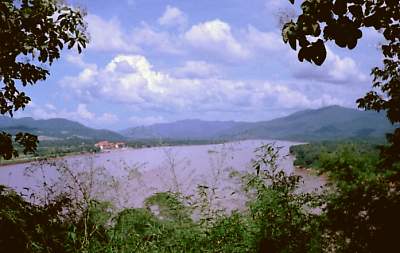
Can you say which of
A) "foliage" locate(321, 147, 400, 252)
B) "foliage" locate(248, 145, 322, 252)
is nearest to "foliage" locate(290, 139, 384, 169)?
"foliage" locate(321, 147, 400, 252)

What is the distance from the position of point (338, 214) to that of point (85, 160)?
479cm

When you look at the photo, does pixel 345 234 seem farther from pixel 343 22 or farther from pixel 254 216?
pixel 343 22

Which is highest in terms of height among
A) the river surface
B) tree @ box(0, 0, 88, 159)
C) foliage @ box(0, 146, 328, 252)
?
tree @ box(0, 0, 88, 159)

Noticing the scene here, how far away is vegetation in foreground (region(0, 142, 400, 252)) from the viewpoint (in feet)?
20.3

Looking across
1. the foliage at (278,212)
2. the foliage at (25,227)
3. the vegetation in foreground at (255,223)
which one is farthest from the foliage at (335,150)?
the foliage at (25,227)

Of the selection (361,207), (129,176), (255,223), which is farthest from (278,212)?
(129,176)

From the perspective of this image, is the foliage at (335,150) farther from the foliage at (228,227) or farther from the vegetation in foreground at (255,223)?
the foliage at (228,227)

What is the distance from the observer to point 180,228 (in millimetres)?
7062

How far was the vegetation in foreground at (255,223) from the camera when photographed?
619cm

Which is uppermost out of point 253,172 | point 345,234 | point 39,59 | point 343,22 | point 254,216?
point 39,59

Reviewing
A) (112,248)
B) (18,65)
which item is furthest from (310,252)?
(18,65)

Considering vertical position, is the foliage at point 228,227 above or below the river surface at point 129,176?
below

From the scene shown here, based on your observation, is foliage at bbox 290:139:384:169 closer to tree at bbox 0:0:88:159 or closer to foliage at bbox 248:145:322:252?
foliage at bbox 248:145:322:252

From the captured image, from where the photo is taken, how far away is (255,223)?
22.3ft
